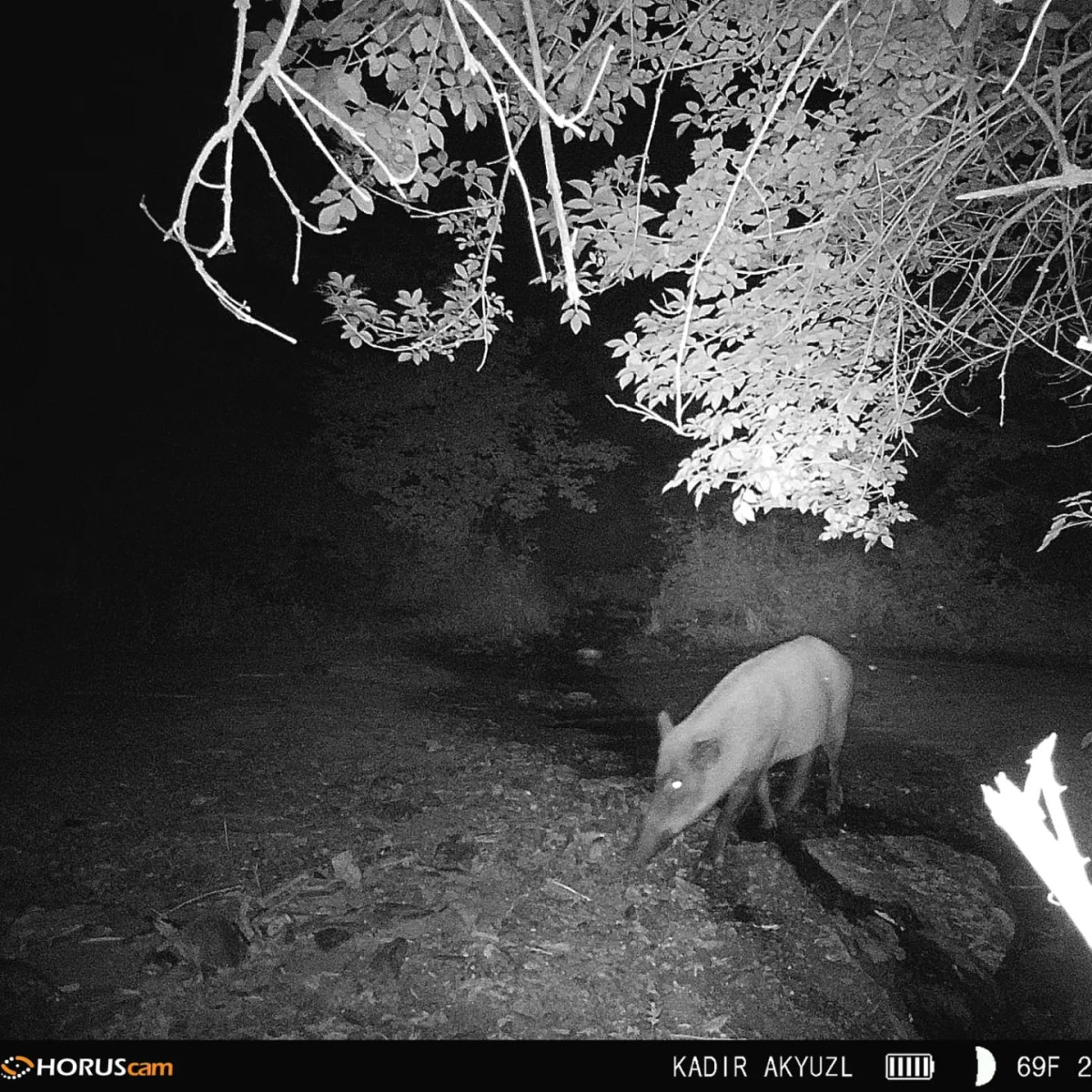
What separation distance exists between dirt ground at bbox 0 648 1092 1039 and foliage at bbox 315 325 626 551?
6665 mm

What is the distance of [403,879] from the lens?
4.66 m

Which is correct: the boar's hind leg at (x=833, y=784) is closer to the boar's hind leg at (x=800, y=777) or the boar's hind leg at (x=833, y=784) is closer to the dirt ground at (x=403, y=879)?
the dirt ground at (x=403, y=879)

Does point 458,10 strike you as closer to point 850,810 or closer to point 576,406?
point 850,810

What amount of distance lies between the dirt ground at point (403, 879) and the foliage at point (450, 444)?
667 centimetres

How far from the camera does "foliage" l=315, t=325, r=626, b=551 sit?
14.4 meters

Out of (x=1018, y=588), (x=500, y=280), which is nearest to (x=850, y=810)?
(x=1018, y=588)

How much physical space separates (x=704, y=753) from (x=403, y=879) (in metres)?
2.15

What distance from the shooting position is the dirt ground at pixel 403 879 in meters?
3.55
